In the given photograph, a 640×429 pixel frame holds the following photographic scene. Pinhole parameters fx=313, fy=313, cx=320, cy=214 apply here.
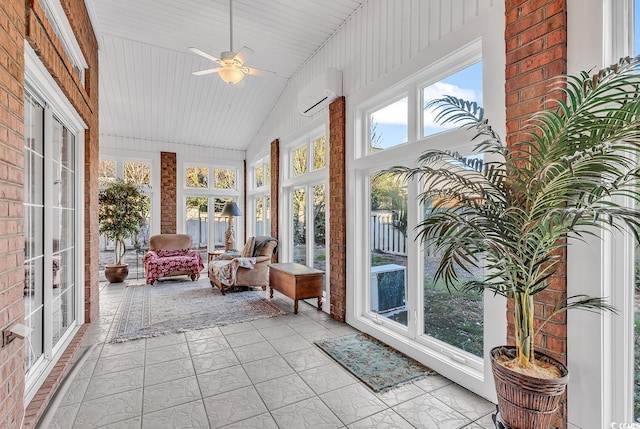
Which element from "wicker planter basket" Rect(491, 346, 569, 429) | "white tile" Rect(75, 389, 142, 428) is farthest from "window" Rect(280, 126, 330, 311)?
"wicker planter basket" Rect(491, 346, 569, 429)

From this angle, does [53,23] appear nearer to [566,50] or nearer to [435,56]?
[435,56]

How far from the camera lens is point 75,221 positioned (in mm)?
3307

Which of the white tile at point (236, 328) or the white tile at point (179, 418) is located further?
the white tile at point (236, 328)

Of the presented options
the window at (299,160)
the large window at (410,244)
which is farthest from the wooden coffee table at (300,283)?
the window at (299,160)

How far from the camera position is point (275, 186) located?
5738mm

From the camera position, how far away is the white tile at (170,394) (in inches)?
82.7

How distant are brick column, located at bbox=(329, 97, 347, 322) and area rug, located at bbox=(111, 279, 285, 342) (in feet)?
2.71

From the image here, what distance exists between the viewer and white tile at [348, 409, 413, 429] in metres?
1.91

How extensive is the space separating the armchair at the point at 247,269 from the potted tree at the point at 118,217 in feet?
6.38

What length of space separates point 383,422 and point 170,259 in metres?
5.09

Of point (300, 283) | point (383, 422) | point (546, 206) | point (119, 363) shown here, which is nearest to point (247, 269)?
point (300, 283)

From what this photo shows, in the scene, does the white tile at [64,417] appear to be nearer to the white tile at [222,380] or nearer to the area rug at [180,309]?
the white tile at [222,380]

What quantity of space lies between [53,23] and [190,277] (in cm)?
463

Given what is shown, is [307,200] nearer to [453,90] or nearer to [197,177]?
[453,90]
